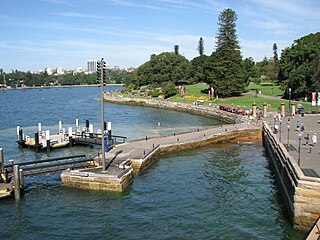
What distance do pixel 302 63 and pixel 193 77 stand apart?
2482 inches

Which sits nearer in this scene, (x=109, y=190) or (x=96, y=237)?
(x=96, y=237)

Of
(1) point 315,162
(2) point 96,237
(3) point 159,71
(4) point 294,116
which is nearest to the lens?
(2) point 96,237

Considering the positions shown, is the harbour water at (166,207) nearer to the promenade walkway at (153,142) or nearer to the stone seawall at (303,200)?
the stone seawall at (303,200)

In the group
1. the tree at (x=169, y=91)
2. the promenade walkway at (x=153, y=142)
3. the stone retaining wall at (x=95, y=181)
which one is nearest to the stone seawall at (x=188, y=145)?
the promenade walkway at (x=153, y=142)

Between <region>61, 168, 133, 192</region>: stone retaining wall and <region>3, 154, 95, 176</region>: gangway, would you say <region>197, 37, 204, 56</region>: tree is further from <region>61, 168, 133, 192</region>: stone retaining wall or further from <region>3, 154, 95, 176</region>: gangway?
<region>61, 168, 133, 192</region>: stone retaining wall

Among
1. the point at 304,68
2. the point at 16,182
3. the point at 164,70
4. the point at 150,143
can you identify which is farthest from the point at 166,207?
the point at 164,70

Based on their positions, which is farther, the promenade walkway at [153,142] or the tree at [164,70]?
the tree at [164,70]

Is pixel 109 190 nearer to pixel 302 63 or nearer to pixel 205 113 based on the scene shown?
pixel 205 113

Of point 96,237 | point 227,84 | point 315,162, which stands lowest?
point 96,237

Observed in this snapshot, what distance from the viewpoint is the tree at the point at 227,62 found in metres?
82.1

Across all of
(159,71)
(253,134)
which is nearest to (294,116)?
(253,134)

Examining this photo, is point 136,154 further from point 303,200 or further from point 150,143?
point 303,200

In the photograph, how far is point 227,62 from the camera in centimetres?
8362

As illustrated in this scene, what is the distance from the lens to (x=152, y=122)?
6206 cm
